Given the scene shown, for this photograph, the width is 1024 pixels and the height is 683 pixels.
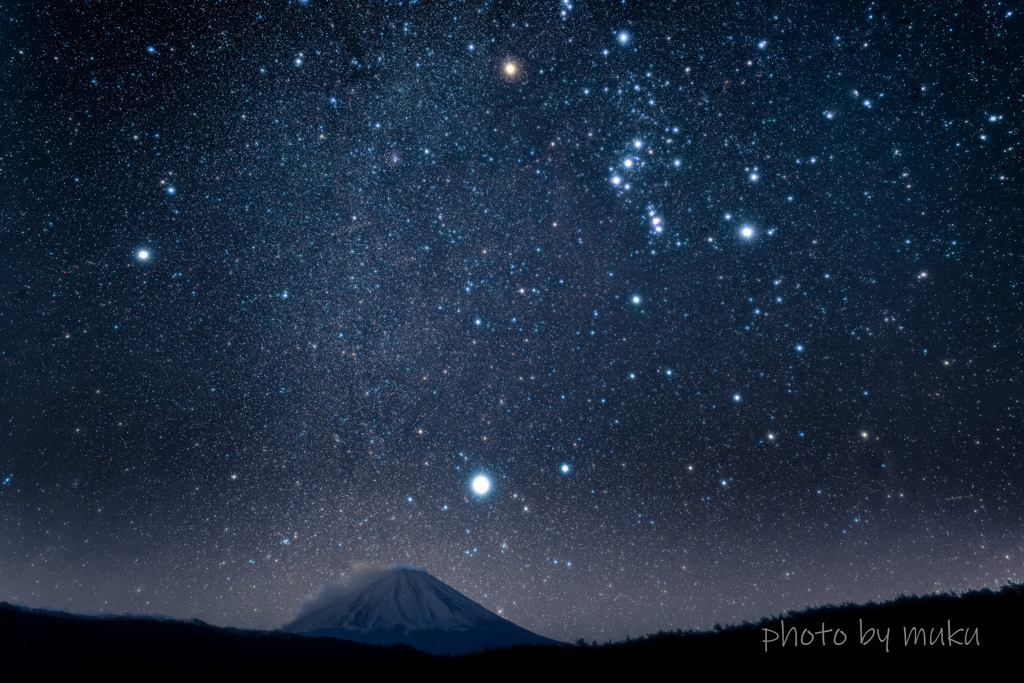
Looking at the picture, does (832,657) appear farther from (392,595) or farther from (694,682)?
(392,595)

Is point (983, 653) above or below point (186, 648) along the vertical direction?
above

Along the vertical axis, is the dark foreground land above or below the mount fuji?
above

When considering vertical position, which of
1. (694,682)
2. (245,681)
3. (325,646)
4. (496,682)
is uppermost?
(694,682)

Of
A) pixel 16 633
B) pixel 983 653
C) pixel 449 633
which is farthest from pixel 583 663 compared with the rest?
pixel 449 633

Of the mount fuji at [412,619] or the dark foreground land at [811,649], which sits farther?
the mount fuji at [412,619]

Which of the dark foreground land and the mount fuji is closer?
the dark foreground land

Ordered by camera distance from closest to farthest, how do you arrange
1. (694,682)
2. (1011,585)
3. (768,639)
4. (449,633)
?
(694,682) < (768,639) < (1011,585) < (449,633)

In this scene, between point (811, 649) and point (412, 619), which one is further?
point (412, 619)

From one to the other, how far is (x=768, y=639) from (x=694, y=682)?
1.67m

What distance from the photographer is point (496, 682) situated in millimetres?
→ 6539

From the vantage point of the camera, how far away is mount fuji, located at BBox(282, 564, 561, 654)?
65.3 m

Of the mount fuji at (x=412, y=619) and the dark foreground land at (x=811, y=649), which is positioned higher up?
the dark foreground land at (x=811, y=649)

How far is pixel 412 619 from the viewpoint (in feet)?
237

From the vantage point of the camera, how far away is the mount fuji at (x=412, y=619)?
6531 cm
